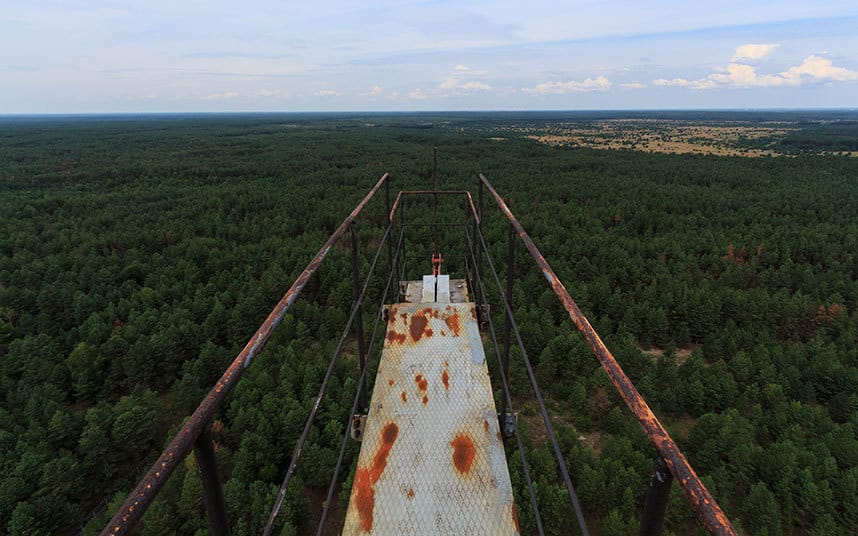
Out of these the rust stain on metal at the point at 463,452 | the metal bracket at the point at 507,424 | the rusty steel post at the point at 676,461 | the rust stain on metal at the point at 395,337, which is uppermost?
the rusty steel post at the point at 676,461

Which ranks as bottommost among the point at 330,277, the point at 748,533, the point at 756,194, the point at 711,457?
the point at 748,533

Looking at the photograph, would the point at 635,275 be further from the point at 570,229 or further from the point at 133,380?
the point at 133,380

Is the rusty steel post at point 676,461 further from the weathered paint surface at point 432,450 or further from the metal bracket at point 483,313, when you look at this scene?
the metal bracket at point 483,313

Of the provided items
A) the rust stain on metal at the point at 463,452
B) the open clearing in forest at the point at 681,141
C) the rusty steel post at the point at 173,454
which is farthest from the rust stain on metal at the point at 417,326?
the open clearing in forest at the point at 681,141

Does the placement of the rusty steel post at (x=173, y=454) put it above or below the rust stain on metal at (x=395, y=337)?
above

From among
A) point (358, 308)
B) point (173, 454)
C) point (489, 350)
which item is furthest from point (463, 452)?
point (489, 350)

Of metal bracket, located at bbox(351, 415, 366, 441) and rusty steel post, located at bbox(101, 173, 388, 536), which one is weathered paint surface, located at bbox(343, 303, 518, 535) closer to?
metal bracket, located at bbox(351, 415, 366, 441)

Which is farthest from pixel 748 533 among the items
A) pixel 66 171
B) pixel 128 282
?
pixel 66 171
